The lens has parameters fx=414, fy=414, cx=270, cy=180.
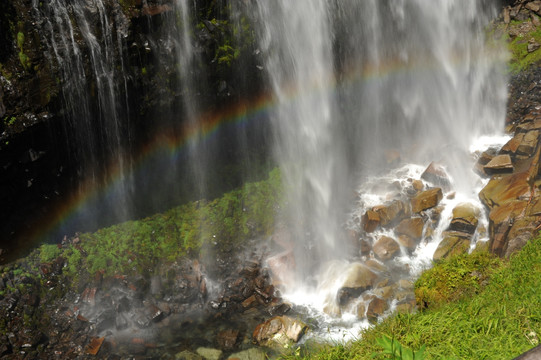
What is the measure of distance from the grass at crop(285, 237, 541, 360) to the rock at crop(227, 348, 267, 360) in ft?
9.23

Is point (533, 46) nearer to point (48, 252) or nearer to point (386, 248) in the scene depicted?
point (386, 248)

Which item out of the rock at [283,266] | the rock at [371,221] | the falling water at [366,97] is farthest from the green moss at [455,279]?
the rock at [283,266]

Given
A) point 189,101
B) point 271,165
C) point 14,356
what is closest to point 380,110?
point 271,165

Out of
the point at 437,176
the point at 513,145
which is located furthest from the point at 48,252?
the point at 513,145

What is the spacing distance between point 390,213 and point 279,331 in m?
5.11

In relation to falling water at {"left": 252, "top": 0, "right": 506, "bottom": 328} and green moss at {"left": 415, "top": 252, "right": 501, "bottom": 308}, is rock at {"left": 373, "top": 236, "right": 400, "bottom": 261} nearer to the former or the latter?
falling water at {"left": 252, "top": 0, "right": 506, "bottom": 328}

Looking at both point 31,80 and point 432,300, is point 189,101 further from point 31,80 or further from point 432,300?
point 432,300

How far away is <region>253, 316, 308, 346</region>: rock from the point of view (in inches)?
363

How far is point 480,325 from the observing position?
5.40m

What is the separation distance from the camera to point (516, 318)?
5.25 m

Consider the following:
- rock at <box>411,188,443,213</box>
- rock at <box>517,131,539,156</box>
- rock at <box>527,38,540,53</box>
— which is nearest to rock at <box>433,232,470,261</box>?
rock at <box>411,188,443,213</box>

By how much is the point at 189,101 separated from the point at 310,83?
4390 mm

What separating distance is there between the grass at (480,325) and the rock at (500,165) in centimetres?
588

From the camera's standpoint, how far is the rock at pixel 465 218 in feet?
36.8
